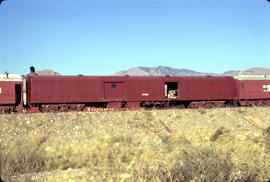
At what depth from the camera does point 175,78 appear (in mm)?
43406

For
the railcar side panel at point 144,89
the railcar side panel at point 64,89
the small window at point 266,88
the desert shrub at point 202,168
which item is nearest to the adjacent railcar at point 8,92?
the railcar side panel at point 64,89

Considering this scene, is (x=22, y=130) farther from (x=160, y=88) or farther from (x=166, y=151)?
(x=160, y=88)

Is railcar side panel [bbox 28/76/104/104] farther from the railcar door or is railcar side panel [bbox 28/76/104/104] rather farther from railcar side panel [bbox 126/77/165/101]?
railcar side panel [bbox 126/77/165/101]

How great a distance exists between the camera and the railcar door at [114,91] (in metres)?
40.0

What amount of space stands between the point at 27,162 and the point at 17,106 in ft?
77.7

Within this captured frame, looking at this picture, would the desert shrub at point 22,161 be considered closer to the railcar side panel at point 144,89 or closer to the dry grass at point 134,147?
the dry grass at point 134,147

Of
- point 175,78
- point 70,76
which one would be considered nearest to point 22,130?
point 70,76

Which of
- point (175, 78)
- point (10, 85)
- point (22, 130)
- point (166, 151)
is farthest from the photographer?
point (175, 78)

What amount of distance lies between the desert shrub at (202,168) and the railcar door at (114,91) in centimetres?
2863

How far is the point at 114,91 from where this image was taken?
40.2 meters

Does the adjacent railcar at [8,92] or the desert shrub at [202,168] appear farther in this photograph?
the adjacent railcar at [8,92]

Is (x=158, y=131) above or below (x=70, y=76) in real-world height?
below

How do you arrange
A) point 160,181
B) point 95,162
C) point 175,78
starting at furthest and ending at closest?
point 175,78 → point 95,162 → point 160,181

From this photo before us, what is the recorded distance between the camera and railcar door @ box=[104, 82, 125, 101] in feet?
131
